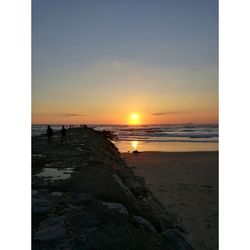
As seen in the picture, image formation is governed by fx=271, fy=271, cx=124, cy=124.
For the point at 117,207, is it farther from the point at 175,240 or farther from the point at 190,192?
the point at 190,192

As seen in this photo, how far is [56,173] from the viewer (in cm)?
643

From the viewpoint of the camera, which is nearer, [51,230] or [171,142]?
[51,230]

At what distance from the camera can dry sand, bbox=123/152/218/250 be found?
236 inches

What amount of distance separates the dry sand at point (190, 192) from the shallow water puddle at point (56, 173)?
2884mm

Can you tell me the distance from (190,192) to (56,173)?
4.57m

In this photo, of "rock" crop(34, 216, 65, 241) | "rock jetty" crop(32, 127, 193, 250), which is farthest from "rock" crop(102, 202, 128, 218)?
"rock" crop(34, 216, 65, 241)

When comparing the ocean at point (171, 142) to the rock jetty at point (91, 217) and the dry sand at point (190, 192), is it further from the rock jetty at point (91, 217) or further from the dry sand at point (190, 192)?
the rock jetty at point (91, 217)

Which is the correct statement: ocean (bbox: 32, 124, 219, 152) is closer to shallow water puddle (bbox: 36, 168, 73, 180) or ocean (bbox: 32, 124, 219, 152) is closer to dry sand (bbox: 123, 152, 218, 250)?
dry sand (bbox: 123, 152, 218, 250)

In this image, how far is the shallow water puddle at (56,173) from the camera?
6008mm

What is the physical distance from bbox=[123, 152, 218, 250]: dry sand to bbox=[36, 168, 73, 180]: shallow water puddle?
2.88m

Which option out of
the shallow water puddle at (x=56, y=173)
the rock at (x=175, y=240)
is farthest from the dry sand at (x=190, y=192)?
the shallow water puddle at (x=56, y=173)

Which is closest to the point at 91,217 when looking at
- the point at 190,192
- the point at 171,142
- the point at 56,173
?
the point at 56,173
